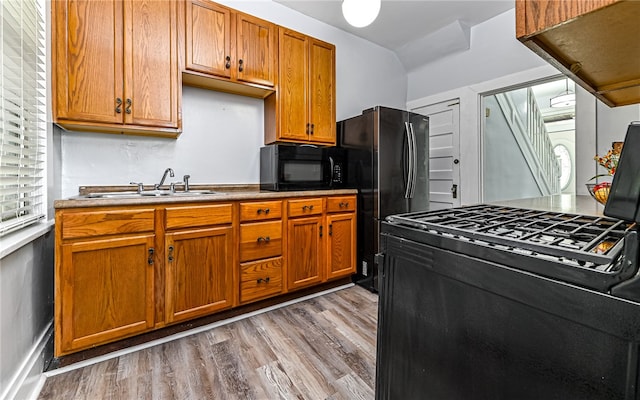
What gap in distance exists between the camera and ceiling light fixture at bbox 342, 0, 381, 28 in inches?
75.7

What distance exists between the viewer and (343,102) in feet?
11.4

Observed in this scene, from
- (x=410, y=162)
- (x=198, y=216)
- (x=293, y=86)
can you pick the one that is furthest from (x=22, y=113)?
(x=410, y=162)

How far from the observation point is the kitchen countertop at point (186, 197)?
1606 mm

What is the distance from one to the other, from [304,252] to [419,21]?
2.79m

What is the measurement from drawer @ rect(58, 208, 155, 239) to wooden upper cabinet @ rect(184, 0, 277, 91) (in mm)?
1160

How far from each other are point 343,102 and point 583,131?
2.33m

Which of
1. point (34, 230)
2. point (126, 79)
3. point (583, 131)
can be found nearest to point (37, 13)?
point (126, 79)

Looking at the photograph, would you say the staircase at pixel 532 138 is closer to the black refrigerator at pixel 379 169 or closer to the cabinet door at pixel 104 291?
the black refrigerator at pixel 379 169

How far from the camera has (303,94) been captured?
2.80m

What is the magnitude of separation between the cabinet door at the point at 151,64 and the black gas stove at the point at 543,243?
1937mm

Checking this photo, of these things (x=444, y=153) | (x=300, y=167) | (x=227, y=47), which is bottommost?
(x=300, y=167)

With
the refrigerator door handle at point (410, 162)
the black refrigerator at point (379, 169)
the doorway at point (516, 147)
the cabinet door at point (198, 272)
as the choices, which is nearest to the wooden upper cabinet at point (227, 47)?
the black refrigerator at point (379, 169)

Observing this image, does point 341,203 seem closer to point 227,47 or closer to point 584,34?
point 227,47

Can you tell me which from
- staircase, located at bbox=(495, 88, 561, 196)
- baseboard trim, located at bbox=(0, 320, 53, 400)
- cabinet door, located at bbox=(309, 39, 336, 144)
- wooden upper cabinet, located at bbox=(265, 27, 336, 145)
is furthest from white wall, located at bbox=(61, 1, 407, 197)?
staircase, located at bbox=(495, 88, 561, 196)
